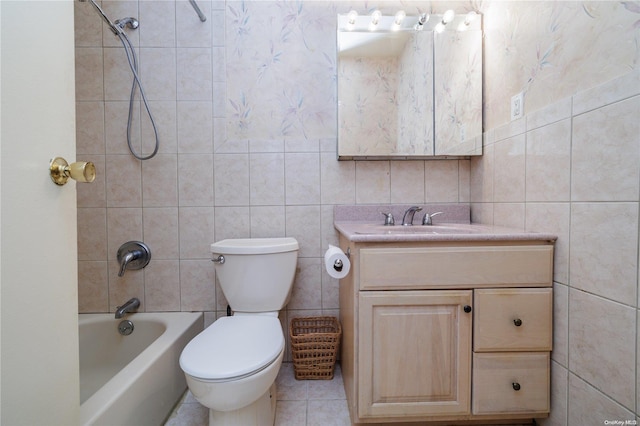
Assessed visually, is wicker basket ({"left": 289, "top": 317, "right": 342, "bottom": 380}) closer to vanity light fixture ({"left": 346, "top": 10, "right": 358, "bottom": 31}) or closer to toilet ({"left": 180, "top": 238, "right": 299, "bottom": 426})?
toilet ({"left": 180, "top": 238, "right": 299, "bottom": 426})

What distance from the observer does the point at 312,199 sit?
60.4 inches

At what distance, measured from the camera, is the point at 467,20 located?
4.78 ft

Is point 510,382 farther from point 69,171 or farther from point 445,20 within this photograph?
point 445,20

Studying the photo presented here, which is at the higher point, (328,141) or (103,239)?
(328,141)

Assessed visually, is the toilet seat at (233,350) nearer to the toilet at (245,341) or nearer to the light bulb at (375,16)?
the toilet at (245,341)

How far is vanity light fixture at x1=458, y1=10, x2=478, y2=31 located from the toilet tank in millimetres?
1462

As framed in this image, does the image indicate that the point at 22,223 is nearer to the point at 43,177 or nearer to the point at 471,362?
the point at 43,177

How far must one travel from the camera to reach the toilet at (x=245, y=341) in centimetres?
85

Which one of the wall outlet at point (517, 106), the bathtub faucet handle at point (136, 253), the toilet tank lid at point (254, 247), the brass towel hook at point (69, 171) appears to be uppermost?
the wall outlet at point (517, 106)

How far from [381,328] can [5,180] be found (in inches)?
41.2

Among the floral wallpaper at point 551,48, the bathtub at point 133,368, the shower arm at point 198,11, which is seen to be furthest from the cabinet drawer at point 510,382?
the shower arm at point 198,11

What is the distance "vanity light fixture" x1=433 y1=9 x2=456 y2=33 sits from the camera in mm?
1423

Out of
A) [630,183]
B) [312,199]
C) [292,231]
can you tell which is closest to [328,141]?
[312,199]

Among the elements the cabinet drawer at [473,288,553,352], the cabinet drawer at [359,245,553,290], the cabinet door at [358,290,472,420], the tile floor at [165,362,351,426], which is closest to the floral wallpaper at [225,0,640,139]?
the cabinet drawer at [359,245,553,290]
